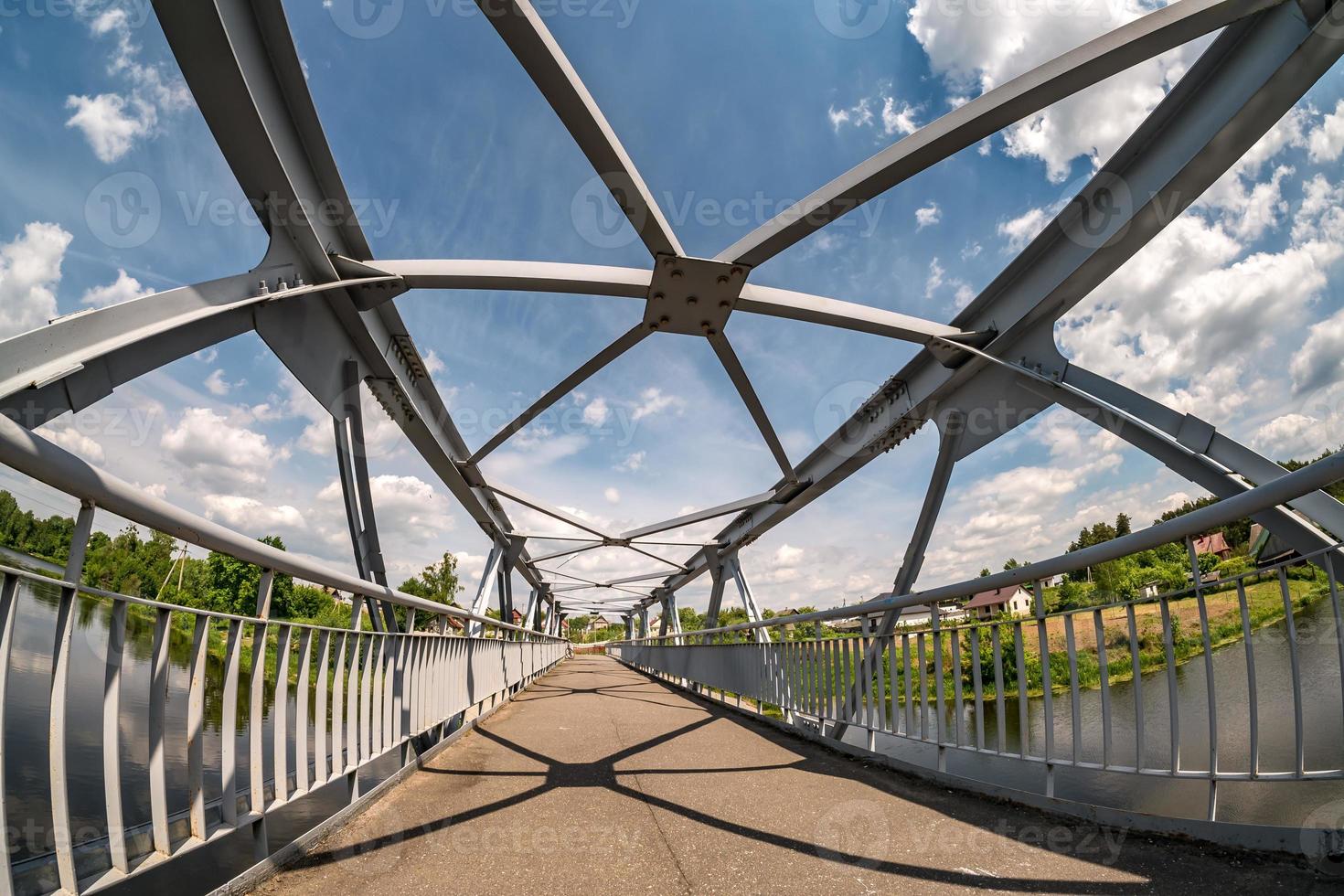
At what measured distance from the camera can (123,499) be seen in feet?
6.22

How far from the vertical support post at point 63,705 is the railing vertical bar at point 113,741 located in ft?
0.28

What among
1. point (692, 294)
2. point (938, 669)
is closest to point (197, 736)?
point (938, 669)

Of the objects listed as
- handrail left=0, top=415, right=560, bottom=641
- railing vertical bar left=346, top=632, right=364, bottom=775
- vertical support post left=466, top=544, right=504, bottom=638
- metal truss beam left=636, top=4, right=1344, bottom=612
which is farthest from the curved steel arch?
vertical support post left=466, top=544, right=504, bottom=638

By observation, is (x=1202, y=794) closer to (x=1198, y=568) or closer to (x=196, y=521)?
(x=1198, y=568)

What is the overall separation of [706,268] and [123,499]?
4423 mm

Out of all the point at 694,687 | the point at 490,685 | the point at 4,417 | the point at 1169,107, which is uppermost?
the point at 1169,107

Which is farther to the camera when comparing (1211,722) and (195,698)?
(1211,722)

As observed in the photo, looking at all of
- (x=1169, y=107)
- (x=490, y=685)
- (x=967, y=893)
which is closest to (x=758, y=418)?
(x=490, y=685)

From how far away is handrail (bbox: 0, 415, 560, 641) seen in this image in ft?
5.25

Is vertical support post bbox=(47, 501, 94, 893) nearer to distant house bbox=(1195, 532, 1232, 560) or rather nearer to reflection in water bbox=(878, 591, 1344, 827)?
reflection in water bbox=(878, 591, 1344, 827)

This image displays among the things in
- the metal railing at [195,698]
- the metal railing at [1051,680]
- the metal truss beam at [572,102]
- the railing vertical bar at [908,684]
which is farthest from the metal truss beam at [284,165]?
the railing vertical bar at [908,684]

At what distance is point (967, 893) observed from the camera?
224 cm

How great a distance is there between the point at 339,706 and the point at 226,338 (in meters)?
2.05

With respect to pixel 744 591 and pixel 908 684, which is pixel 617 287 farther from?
pixel 744 591
